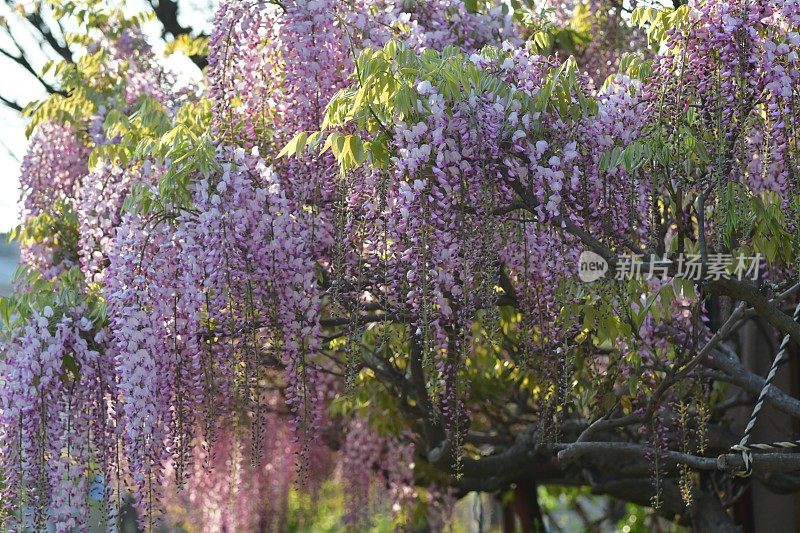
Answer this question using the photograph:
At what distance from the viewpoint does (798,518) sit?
641 cm

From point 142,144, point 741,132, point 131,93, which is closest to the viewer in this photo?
point 741,132

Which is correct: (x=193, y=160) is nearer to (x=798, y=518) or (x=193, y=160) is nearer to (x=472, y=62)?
(x=472, y=62)

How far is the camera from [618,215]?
4.11 metres

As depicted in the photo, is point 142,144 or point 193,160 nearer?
point 193,160

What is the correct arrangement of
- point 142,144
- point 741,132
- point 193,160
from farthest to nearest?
point 142,144 → point 193,160 → point 741,132

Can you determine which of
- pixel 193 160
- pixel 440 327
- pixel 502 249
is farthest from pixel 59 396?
pixel 502 249

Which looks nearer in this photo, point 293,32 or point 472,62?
point 472,62

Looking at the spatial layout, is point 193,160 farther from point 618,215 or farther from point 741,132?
point 741,132

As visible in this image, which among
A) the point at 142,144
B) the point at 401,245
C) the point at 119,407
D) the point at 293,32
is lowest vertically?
the point at 119,407

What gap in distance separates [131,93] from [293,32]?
190 cm

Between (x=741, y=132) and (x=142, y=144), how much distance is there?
2.34m

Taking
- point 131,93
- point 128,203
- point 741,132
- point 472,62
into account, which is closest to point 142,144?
point 128,203

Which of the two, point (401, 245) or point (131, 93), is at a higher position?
point (131, 93)

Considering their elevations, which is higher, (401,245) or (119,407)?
(401,245)
